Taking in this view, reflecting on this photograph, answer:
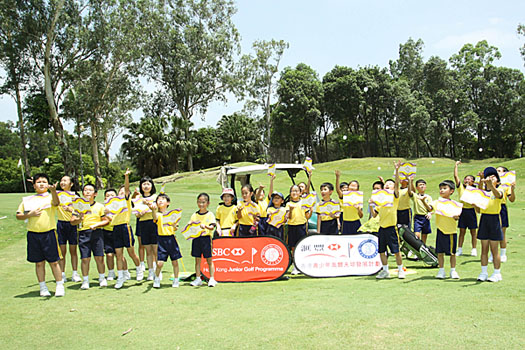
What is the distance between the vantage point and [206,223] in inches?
276

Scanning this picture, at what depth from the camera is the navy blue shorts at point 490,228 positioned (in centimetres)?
638

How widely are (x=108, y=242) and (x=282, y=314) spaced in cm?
371

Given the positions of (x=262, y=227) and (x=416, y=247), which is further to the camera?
(x=262, y=227)

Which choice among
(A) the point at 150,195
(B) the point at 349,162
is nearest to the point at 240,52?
(B) the point at 349,162

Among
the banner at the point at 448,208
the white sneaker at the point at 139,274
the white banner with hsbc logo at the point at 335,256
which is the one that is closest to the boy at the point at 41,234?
the white sneaker at the point at 139,274

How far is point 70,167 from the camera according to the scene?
3166 centimetres

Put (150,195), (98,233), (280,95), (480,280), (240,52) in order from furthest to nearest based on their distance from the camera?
(280,95), (240,52), (150,195), (98,233), (480,280)

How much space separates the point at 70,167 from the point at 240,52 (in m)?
22.1

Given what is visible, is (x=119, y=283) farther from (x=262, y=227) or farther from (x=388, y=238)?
(x=388, y=238)

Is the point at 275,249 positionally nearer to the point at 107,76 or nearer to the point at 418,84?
the point at 107,76

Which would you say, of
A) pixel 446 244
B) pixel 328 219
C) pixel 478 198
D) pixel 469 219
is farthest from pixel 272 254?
pixel 469 219

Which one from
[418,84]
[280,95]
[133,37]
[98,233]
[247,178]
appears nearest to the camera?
[98,233]

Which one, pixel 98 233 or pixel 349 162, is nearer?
pixel 98 233

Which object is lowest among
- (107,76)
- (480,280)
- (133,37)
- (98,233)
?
(480,280)
